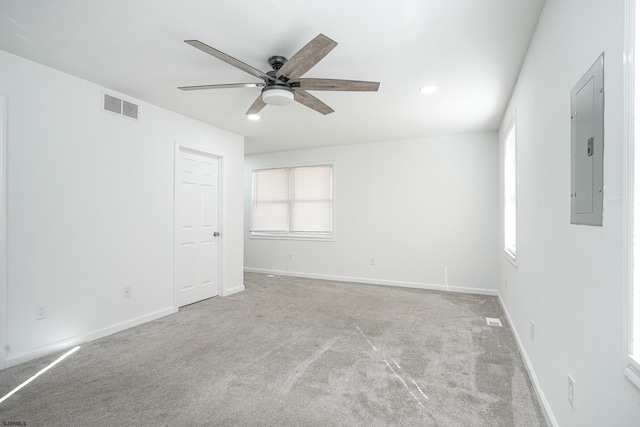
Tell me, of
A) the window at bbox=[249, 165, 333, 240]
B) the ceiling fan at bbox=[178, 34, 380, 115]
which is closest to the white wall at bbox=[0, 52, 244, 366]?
the ceiling fan at bbox=[178, 34, 380, 115]

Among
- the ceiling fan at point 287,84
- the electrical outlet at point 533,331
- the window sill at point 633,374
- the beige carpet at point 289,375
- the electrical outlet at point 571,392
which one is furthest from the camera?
the ceiling fan at point 287,84

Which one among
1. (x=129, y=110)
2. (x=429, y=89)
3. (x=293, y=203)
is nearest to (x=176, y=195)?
(x=129, y=110)

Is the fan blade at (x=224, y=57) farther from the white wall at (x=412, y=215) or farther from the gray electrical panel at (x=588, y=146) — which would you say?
the white wall at (x=412, y=215)

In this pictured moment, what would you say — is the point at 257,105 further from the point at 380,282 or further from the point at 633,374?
the point at 380,282

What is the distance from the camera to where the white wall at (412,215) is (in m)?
4.91

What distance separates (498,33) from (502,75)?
0.77 metres

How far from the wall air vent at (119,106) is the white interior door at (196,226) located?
76 centimetres

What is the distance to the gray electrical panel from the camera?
116 centimetres

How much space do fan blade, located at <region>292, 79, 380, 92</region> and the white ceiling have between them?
0.26m

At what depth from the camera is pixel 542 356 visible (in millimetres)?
1995

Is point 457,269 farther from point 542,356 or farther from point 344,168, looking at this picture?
point 542,356

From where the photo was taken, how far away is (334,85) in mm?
2520

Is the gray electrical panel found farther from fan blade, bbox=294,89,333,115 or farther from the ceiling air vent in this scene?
the ceiling air vent

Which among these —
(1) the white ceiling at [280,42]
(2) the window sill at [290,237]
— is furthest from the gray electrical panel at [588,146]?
(2) the window sill at [290,237]
